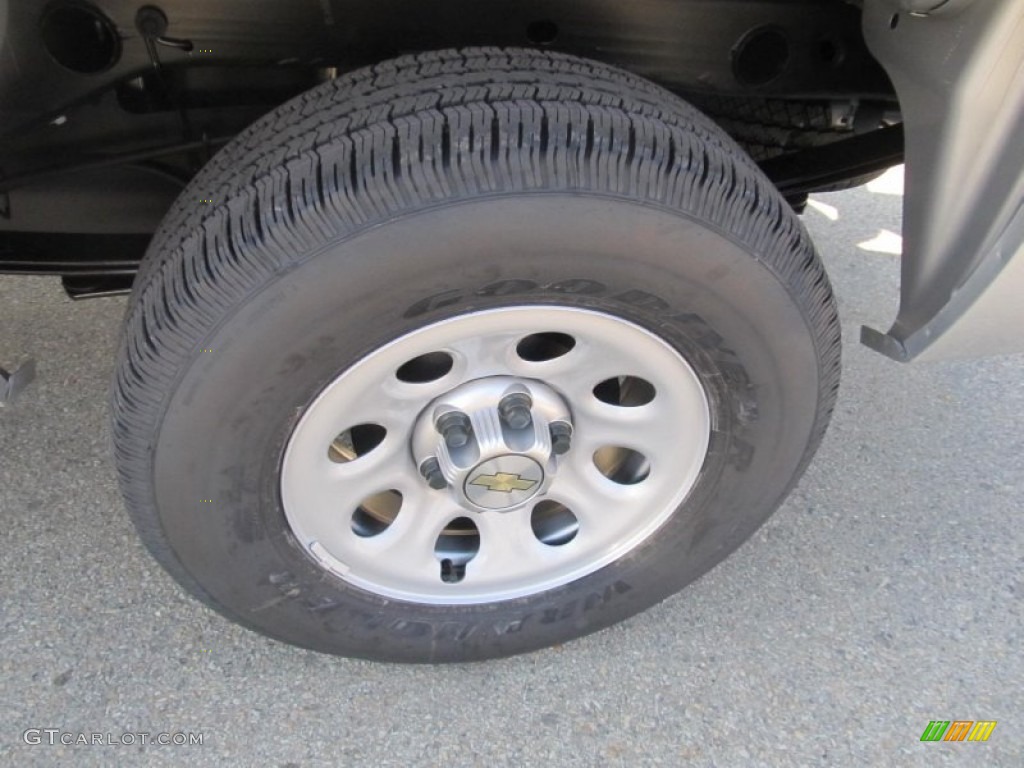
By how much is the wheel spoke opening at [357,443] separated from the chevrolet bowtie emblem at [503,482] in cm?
21

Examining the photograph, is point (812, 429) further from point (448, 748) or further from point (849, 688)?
point (448, 748)

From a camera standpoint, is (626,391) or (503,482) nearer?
(503,482)

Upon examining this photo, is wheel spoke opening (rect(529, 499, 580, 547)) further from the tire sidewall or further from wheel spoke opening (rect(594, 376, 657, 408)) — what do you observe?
wheel spoke opening (rect(594, 376, 657, 408))

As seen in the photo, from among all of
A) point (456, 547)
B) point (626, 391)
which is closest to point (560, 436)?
point (626, 391)

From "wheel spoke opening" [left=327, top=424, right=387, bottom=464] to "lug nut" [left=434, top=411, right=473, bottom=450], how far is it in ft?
0.49

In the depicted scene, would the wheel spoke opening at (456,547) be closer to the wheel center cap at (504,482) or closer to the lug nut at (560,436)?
the wheel center cap at (504,482)

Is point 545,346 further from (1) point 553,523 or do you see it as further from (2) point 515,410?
(1) point 553,523

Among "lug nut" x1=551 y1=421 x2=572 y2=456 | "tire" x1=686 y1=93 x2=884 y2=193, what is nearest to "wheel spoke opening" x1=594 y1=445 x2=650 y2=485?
"lug nut" x1=551 y1=421 x2=572 y2=456

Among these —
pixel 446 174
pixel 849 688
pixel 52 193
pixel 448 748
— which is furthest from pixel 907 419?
pixel 52 193

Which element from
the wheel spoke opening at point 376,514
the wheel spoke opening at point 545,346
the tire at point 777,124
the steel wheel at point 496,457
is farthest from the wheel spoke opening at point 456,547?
the tire at point 777,124

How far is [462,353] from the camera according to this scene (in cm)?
150

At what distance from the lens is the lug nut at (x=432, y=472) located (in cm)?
164

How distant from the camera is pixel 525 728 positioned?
5.96 feet

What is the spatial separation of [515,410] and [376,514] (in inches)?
17.0
